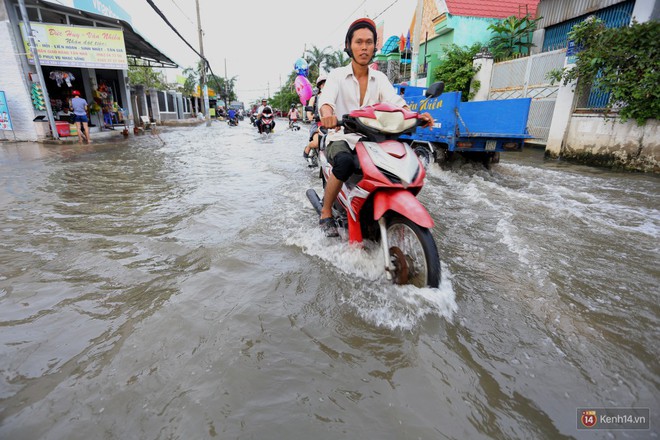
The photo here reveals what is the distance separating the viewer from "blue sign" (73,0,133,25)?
11595mm

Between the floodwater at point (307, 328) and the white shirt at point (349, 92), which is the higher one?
the white shirt at point (349, 92)

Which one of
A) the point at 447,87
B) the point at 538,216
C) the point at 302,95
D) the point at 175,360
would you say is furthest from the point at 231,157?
the point at 447,87

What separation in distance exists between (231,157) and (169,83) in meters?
37.6

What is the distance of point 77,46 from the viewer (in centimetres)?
1172

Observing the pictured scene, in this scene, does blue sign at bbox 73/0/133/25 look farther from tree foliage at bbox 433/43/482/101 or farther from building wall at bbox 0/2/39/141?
tree foliage at bbox 433/43/482/101

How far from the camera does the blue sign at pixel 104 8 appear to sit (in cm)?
1159

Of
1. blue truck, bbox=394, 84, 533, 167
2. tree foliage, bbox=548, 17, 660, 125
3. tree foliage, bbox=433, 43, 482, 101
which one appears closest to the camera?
blue truck, bbox=394, 84, 533, 167

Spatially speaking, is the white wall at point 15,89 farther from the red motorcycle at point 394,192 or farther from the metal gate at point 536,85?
the metal gate at point 536,85

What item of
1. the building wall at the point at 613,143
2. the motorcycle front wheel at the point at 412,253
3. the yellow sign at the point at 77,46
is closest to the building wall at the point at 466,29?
the building wall at the point at 613,143

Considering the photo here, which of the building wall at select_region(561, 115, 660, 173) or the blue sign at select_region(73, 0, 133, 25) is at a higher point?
the blue sign at select_region(73, 0, 133, 25)

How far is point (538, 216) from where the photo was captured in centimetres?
430

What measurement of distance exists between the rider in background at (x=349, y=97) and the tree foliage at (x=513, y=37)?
42.7ft

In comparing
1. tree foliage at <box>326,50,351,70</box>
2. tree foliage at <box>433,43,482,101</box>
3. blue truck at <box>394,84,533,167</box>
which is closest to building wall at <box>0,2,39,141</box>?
blue truck at <box>394,84,533,167</box>

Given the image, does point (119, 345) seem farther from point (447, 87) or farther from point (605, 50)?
point (447, 87)
